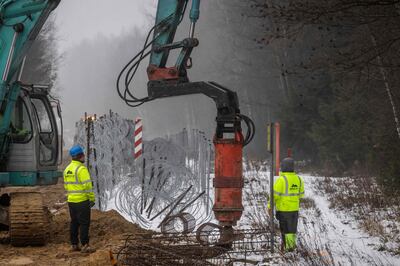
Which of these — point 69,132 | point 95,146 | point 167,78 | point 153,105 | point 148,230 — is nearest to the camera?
point 167,78

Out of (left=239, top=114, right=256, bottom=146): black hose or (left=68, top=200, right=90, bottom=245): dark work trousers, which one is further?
(left=68, top=200, right=90, bottom=245): dark work trousers

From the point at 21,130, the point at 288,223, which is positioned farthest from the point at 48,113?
the point at 288,223

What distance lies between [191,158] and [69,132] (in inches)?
2946

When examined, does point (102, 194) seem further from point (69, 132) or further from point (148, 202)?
point (69, 132)

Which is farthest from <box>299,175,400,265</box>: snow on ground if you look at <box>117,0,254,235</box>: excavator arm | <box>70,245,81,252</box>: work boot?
<box>70,245,81,252</box>: work boot

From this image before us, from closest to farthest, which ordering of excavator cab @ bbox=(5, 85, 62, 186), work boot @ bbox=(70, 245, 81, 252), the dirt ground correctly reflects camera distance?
the dirt ground → work boot @ bbox=(70, 245, 81, 252) → excavator cab @ bbox=(5, 85, 62, 186)

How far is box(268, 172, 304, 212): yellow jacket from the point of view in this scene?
32.8 ft

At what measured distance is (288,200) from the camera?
32.8ft

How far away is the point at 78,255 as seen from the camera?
9805mm

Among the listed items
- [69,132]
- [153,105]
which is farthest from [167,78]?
[69,132]

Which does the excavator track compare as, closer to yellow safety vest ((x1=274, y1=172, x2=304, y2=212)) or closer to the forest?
yellow safety vest ((x1=274, y1=172, x2=304, y2=212))

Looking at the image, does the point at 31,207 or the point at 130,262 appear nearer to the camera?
the point at 130,262

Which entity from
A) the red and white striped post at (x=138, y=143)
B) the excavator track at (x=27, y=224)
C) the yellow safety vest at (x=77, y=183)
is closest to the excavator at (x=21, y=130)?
the excavator track at (x=27, y=224)

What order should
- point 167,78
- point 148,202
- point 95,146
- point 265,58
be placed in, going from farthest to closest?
point 265,58 < point 95,146 < point 148,202 < point 167,78
